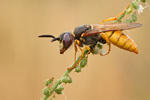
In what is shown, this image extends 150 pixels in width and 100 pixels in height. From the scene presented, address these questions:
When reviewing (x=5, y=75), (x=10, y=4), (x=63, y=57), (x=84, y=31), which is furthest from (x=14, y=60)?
(x=84, y=31)

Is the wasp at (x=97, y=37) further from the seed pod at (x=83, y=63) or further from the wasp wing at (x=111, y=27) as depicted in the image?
the seed pod at (x=83, y=63)

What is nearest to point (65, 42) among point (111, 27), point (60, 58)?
point (111, 27)

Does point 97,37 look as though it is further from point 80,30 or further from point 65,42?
point 65,42

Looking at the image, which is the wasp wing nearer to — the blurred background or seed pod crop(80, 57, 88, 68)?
seed pod crop(80, 57, 88, 68)

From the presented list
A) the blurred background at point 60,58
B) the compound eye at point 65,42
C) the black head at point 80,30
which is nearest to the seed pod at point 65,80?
the compound eye at point 65,42

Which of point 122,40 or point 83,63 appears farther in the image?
point 122,40

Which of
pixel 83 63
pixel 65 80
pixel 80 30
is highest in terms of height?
pixel 80 30

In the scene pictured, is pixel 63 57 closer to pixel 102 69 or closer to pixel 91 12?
pixel 102 69

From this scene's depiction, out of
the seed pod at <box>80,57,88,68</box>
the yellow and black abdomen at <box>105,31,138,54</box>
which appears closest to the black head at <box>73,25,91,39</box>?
the yellow and black abdomen at <box>105,31,138,54</box>
